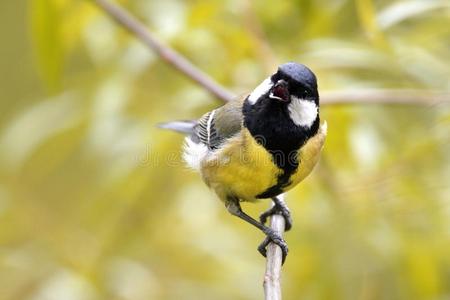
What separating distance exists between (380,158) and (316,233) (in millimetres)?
292

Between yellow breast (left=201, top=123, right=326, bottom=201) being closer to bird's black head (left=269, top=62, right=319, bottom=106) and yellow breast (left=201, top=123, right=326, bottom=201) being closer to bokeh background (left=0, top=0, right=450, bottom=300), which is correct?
bird's black head (left=269, top=62, right=319, bottom=106)

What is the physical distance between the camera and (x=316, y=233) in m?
2.37

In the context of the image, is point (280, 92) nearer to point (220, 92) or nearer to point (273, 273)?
point (220, 92)

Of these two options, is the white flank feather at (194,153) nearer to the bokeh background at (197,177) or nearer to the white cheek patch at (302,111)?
the bokeh background at (197,177)

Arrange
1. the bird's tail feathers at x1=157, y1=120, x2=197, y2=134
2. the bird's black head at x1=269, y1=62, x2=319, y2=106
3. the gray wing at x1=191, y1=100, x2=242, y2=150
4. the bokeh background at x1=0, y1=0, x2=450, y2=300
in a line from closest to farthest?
the bird's black head at x1=269, y1=62, x2=319, y2=106 → the gray wing at x1=191, y1=100, x2=242, y2=150 → the bokeh background at x1=0, y1=0, x2=450, y2=300 → the bird's tail feathers at x1=157, y1=120, x2=197, y2=134

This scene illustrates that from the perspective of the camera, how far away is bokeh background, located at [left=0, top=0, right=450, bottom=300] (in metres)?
2.33

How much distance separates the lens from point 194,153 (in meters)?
2.44

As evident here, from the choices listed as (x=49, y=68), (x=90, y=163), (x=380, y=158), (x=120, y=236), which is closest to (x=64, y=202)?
(x=90, y=163)

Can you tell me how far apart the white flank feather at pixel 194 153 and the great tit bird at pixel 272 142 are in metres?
0.12

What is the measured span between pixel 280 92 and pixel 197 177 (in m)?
0.83

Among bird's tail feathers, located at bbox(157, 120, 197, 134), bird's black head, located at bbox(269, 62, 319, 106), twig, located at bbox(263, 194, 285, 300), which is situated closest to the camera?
twig, located at bbox(263, 194, 285, 300)

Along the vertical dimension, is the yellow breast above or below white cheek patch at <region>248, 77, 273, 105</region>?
below

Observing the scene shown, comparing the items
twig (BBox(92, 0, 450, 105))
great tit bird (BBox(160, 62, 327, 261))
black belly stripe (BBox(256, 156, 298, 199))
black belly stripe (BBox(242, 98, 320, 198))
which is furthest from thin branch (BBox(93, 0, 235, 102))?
black belly stripe (BBox(256, 156, 298, 199))

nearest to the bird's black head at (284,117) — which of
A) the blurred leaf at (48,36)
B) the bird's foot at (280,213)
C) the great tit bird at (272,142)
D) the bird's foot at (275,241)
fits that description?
the great tit bird at (272,142)
